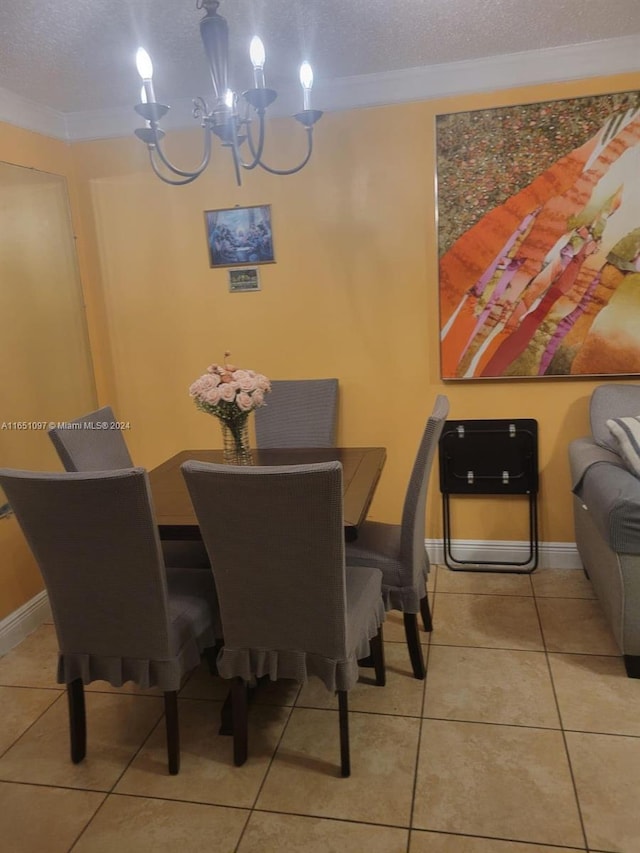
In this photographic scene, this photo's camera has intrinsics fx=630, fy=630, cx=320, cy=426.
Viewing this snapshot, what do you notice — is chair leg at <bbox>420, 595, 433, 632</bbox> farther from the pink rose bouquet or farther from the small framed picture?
the small framed picture

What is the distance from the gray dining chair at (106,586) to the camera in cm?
171

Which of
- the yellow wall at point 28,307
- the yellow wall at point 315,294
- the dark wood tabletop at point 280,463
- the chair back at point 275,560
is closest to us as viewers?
the chair back at point 275,560

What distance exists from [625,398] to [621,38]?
59.4 inches

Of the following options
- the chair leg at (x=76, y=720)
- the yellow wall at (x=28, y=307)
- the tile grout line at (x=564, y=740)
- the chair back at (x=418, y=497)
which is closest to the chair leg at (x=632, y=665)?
the tile grout line at (x=564, y=740)

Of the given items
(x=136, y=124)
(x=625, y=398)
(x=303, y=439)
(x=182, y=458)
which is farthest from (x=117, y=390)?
(x=625, y=398)

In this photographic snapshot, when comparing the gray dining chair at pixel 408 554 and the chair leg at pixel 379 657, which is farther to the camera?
the chair leg at pixel 379 657

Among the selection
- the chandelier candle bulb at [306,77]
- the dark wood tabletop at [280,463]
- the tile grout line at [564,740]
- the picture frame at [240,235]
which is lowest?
the tile grout line at [564,740]

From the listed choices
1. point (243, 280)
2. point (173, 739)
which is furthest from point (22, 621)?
point (243, 280)

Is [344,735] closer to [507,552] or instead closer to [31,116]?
[507,552]

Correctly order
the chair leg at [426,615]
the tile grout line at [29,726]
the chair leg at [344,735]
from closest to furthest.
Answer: the chair leg at [344,735], the tile grout line at [29,726], the chair leg at [426,615]

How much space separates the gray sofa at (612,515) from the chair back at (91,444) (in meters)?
1.92

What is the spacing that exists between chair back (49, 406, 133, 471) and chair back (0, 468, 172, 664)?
22.5 inches

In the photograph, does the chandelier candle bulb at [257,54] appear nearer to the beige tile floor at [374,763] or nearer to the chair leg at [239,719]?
the chair leg at [239,719]

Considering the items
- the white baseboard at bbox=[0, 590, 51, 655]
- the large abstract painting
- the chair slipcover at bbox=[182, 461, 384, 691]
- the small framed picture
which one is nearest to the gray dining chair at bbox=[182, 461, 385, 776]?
the chair slipcover at bbox=[182, 461, 384, 691]
